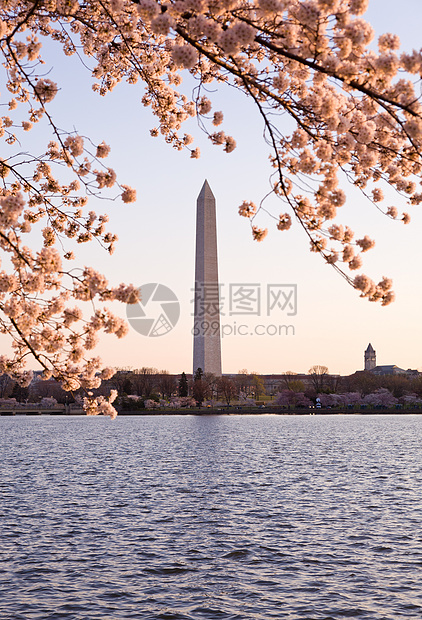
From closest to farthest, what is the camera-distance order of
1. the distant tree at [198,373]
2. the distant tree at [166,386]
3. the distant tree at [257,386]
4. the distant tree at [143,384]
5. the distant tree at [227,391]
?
the distant tree at [198,373]
the distant tree at [227,391]
the distant tree at [143,384]
the distant tree at [166,386]
the distant tree at [257,386]

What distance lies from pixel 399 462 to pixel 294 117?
42.1 meters

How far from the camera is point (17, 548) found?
19.0 m

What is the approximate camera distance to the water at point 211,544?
14250 millimetres

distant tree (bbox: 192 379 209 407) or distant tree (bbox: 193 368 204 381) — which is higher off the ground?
distant tree (bbox: 193 368 204 381)

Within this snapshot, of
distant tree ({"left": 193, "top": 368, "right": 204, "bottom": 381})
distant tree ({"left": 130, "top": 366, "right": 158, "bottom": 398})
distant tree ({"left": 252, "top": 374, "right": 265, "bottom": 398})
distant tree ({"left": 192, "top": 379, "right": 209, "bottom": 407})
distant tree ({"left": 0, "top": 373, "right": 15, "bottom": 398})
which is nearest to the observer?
distant tree ({"left": 193, "top": 368, "right": 204, "bottom": 381})

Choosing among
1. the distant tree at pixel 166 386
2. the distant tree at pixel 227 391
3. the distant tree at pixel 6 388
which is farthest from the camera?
the distant tree at pixel 6 388

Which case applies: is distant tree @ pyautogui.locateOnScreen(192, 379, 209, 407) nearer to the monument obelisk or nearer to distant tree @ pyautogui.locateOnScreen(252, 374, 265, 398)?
the monument obelisk

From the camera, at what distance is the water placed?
14.2 m

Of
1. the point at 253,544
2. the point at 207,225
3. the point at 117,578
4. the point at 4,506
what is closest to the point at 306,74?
the point at 117,578

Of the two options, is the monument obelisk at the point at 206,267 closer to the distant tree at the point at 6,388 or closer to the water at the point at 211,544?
the water at the point at 211,544

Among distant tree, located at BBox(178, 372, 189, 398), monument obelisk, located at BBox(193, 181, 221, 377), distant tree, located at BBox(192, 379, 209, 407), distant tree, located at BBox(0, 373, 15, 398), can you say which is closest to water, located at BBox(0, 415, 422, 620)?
monument obelisk, located at BBox(193, 181, 221, 377)

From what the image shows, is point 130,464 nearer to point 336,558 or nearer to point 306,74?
point 336,558

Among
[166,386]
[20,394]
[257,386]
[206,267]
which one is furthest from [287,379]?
[206,267]

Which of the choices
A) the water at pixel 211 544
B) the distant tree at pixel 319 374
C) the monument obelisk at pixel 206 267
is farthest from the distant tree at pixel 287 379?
the water at pixel 211 544
